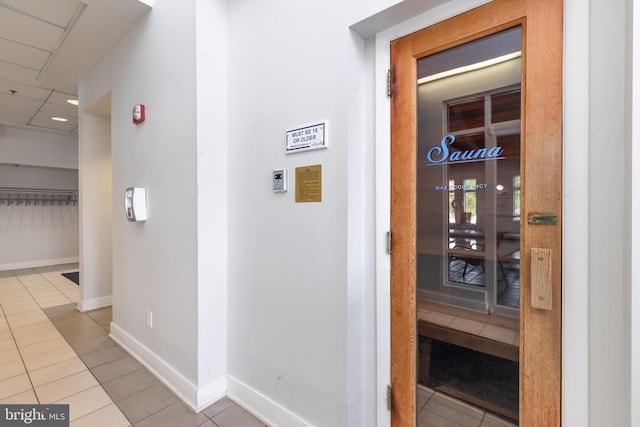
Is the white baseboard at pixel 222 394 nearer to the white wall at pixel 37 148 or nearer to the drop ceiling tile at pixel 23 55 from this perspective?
the drop ceiling tile at pixel 23 55

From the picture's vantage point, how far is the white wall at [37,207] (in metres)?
5.96

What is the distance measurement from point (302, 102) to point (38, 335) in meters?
3.73

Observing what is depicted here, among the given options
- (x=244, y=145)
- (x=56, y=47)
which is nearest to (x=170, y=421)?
(x=244, y=145)

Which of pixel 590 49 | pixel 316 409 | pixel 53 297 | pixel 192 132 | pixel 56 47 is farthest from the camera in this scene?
pixel 53 297

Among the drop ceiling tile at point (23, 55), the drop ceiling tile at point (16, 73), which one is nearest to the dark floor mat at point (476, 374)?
the drop ceiling tile at point (23, 55)

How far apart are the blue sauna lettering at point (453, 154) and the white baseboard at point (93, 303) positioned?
4.50 metres

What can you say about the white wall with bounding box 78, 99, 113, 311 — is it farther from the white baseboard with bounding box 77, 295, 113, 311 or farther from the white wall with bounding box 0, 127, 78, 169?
the white wall with bounding box 0, 127, 78, 169

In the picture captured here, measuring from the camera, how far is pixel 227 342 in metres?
2.08

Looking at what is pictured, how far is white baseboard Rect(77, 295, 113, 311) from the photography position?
12.2 feet

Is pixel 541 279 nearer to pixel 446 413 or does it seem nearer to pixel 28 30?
pixel 446 413

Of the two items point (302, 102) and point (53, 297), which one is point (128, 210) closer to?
point (302, 102)

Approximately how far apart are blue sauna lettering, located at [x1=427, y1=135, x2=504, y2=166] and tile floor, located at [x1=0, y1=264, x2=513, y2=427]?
112 centimetres

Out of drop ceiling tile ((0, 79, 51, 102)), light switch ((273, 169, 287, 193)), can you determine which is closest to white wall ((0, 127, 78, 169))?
drop ceiling tile ((0, 79, 51, 102))

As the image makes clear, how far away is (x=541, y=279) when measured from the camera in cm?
107
